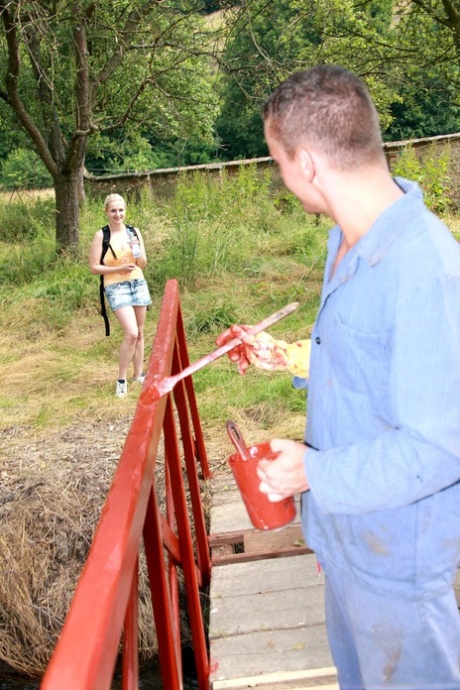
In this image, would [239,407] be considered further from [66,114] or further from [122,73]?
[66,114]

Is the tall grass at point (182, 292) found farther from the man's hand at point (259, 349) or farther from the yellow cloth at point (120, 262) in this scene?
the man's hand at point (259, 349)

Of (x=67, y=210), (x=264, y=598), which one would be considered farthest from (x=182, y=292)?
(x=264, y=598)

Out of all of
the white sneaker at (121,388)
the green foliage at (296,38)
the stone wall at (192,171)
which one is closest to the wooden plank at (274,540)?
the white sneaker at (121,388)

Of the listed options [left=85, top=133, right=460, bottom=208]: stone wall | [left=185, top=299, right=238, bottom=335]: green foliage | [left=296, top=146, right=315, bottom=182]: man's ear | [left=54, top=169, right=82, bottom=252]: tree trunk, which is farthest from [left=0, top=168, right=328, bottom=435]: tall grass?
[left=296, top=146, right=315, bottom=182]: man's ear

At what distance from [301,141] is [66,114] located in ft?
34.6

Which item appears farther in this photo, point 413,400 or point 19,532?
point 19,532

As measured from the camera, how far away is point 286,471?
1.27 m

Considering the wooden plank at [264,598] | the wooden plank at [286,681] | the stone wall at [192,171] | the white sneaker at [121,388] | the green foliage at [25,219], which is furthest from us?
the stone wall at [192,171]

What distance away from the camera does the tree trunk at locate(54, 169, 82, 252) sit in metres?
9.67

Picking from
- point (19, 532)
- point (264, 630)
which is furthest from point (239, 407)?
point (264, 630)

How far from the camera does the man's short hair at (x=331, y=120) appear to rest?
1.21 meters

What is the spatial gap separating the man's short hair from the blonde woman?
409 centimetres

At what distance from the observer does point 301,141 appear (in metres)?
1.23

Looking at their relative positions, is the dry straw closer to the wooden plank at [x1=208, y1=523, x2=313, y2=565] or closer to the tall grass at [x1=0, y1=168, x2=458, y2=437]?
the wooden plank at [x1=208, y1=523, x2=313, y2=565]
